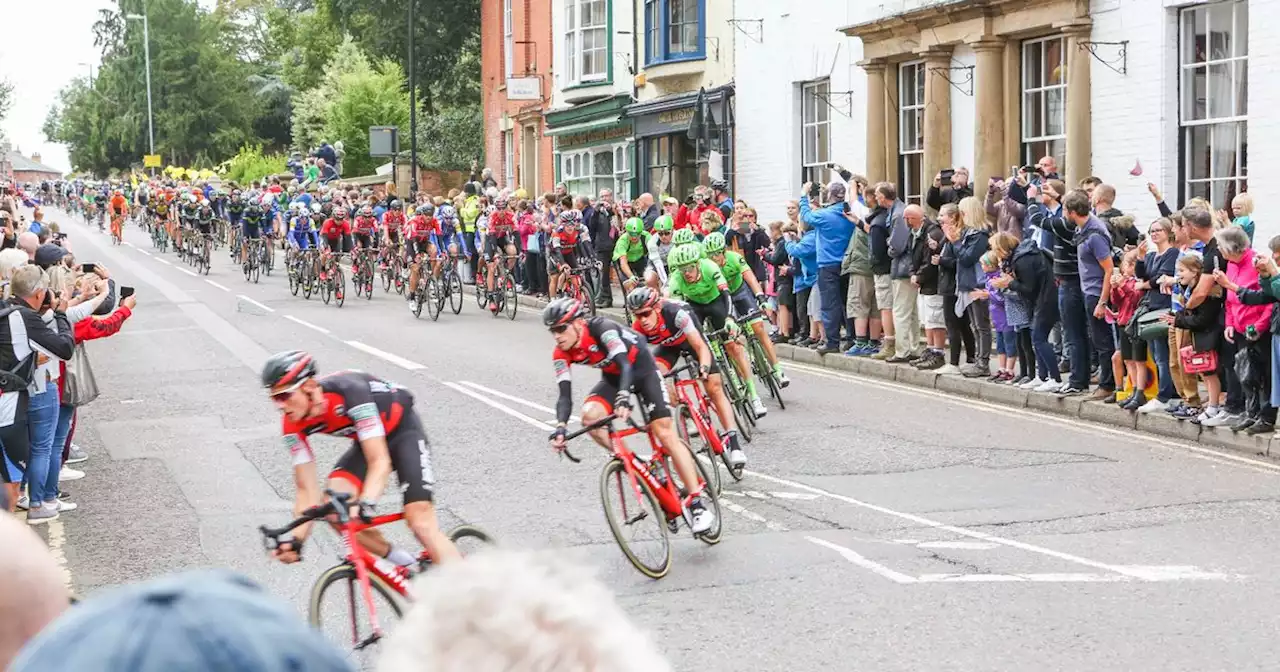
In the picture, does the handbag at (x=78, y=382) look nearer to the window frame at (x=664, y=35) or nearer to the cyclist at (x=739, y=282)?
the cyclist at (x=739, y=282)

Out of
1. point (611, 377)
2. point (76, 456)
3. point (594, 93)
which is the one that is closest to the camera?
point (611, 377)

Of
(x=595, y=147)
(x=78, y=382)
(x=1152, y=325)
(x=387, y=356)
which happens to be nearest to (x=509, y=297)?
(x=387, y=356)

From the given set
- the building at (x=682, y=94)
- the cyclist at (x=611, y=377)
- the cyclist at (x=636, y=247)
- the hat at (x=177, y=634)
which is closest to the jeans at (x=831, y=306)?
the cyclist at (x=636, y=247)

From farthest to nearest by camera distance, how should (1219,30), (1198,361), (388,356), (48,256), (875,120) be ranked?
(875,120), (388,356), (1219,30), (48,256), (1198,361)

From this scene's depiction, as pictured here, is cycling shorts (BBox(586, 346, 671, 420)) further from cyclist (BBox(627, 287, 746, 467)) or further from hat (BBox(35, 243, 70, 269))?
hat (BBox(35, 243, 70, 269))

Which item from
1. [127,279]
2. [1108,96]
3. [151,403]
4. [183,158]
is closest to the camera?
[151,403]

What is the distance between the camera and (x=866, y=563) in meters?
9.01

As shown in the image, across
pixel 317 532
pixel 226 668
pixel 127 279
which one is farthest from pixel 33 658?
pixel 127 279

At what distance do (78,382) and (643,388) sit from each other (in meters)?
4.45

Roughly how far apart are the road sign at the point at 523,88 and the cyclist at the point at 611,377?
30635 mm

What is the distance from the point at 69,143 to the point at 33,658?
151960 mm

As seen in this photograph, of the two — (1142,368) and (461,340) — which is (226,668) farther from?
(461,340)

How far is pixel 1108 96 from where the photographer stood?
1984 cm

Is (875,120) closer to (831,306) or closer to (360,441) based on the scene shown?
(831,306)
